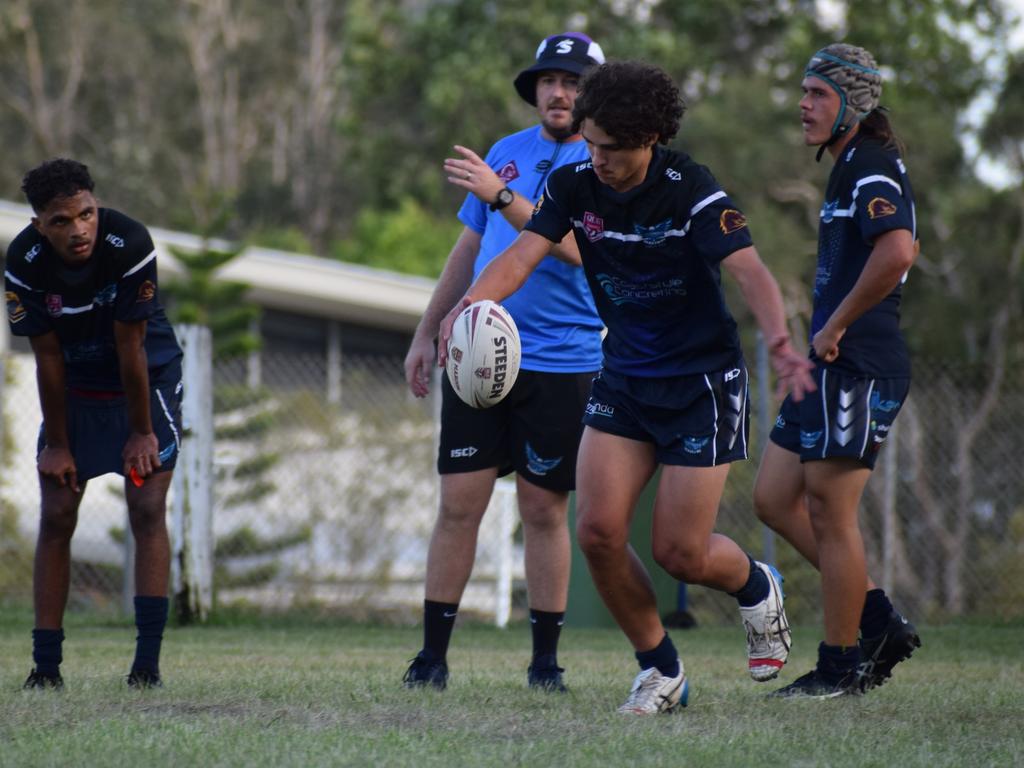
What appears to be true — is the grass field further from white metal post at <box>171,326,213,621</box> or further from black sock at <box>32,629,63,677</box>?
white metal post at <box>171,326,213,621</box>

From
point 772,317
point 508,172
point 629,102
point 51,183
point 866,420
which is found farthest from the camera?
point 508,172

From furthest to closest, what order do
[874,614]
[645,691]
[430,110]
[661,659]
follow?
[430,110] < [874,614] < [661,659] < [645,691]

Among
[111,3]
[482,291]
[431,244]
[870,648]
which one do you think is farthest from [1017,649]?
[111,3]

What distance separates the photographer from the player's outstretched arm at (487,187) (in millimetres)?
5469

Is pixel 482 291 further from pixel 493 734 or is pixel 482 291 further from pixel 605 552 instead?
pixel 493 734

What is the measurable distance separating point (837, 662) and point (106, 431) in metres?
2.80

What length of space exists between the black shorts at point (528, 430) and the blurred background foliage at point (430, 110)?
14.5 metres

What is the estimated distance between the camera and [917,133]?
26.8 meters

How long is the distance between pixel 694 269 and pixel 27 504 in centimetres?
898

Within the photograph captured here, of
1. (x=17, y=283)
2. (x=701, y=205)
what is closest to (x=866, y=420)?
(x=701, y=205)

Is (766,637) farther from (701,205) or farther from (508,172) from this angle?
(508,172)

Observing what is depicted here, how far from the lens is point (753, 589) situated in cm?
514

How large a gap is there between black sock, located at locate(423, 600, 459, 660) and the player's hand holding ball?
3.16ft

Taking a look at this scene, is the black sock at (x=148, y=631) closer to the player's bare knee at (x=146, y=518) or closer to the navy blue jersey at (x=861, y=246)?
the player's bare knee at (x=146, y=518)
